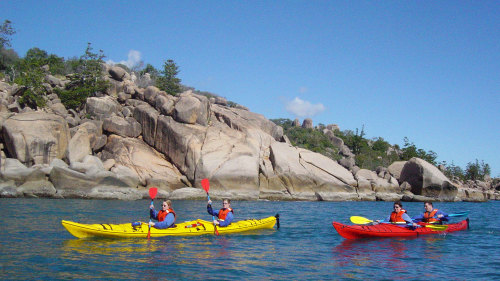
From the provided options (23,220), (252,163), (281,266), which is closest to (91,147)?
(252,163)

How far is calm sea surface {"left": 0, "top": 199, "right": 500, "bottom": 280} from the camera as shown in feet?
28.4

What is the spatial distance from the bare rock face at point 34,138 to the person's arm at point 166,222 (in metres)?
16.4

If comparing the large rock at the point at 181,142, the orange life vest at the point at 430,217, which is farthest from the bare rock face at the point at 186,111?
the orange life vest at the point at 430,217

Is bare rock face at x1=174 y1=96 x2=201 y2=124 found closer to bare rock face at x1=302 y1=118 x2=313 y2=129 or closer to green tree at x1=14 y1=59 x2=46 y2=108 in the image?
green tree at x1=14 y1=59 x2=46 y2=108

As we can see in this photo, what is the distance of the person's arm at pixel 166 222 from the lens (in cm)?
1255

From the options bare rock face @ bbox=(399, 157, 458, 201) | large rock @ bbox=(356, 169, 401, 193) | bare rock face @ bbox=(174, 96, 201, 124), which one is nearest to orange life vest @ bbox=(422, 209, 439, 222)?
large rock @ bbox=(356, 169, 401, 193)

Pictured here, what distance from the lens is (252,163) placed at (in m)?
29.6

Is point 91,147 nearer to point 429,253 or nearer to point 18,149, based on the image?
point 18,149

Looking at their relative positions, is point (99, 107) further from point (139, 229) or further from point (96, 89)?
point (139, 229)

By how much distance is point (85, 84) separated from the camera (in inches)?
1437

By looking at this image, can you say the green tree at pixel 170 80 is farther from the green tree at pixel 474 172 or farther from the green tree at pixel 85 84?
the green tree at pixel 474 172

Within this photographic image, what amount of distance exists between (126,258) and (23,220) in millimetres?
6785

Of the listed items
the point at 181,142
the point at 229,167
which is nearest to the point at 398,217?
the point at 229,167

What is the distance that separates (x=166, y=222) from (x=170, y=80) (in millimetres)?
31547
